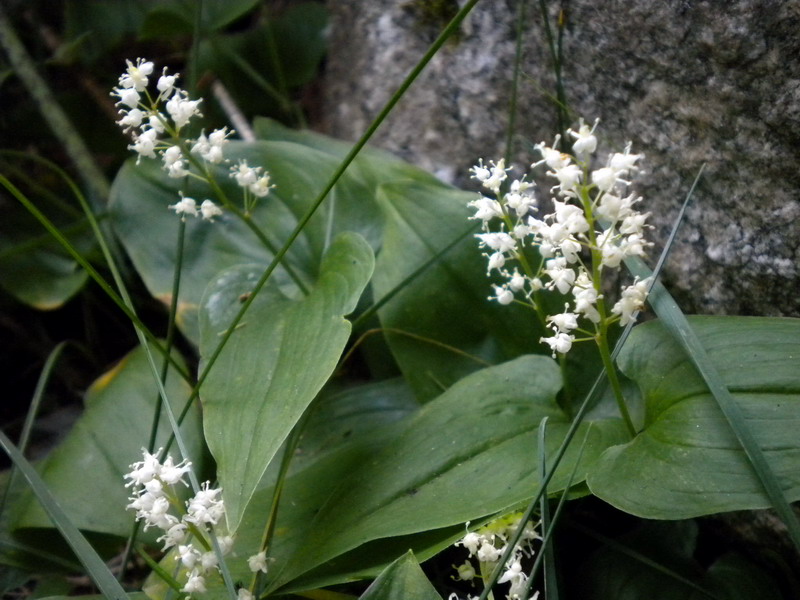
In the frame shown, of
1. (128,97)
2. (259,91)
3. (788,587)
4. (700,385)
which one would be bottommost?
(788,587)

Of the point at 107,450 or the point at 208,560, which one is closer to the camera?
the point at 208,560

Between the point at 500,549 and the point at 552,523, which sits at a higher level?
the point at 552,523

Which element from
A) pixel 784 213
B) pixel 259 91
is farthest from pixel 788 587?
pixel 259 91

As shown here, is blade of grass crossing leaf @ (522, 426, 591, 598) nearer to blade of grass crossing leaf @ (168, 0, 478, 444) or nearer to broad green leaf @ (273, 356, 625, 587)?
broad green leaf @ (273, 356, 625, 587)

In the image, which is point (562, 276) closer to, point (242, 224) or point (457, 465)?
point (457, 465)

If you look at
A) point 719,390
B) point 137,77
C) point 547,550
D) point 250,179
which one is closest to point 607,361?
point 719,390

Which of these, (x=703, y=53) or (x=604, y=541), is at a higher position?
(x=703, y=53)

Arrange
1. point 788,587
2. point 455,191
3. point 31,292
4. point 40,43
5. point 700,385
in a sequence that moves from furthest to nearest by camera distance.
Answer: point 40,43 < point 31,292 < point 455,191 < point 788,587 < point 700,385

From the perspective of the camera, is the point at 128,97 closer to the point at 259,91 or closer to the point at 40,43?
the point at 259,91
